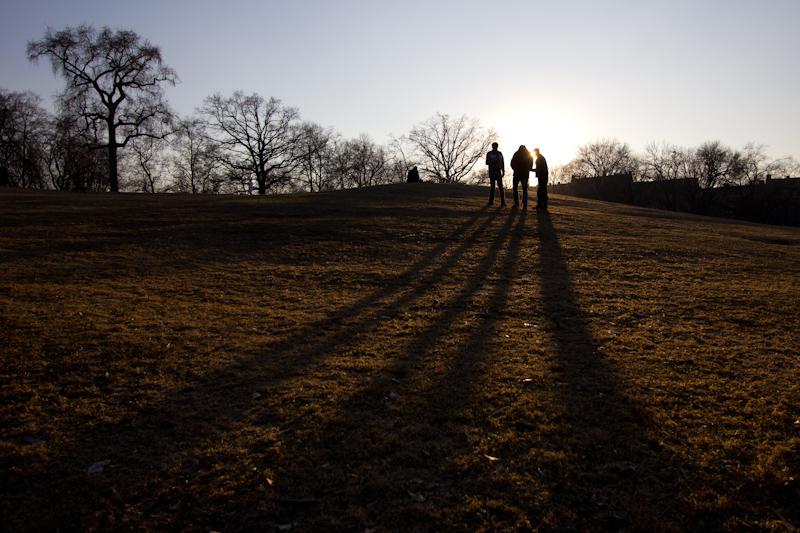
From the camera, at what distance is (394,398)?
3613 mm

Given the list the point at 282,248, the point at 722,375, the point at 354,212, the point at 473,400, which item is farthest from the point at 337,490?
the point at 354,212

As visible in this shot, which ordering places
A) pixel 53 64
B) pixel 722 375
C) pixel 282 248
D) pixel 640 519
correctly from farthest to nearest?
pixel 53 64
pixel 282 248
pixel 722 375
pixel 640 519

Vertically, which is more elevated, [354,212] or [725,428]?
[354,212]

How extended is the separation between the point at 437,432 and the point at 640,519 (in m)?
1.26

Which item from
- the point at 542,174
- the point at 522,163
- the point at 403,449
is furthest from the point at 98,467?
the point at 542,174

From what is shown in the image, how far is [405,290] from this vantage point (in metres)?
6.98

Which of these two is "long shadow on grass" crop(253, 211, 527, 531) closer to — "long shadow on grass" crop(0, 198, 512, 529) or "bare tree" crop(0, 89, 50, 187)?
"long shadow on grass" crop(0, 198, 512, 529)

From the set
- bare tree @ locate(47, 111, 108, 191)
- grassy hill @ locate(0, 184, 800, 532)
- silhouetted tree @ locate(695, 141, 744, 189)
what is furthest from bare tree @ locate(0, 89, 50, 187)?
silhouetted tree @ locate(695, 141, 744, 189)

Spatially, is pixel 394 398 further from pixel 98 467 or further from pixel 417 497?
pixel 98 467

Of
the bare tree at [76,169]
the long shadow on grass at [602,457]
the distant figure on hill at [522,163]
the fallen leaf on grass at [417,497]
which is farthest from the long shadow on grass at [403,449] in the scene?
the bare tree at [76,169]

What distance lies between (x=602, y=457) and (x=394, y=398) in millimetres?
1511

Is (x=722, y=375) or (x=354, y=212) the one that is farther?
(x=354, y=212)

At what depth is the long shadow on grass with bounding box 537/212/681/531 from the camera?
2.43m

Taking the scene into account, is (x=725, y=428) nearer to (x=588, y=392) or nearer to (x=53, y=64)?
(x=588, y=392)
